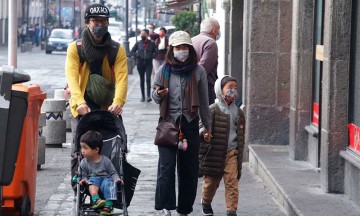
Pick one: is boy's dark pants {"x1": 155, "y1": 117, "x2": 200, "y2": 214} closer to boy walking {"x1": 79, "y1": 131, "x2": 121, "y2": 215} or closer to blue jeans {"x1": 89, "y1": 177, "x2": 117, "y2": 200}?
boy walking {"x1": 79, "y1": 131, "x2": 121, "y2": 215}

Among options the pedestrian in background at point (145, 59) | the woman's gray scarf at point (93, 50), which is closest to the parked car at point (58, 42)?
the pedestrian in background at point (145, 59)

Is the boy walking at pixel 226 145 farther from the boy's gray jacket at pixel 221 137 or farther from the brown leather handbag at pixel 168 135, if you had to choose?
the brown leather handbag at pixel 168 135

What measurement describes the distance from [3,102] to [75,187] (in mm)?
1828

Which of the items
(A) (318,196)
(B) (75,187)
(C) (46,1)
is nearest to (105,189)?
(B) (75,187)

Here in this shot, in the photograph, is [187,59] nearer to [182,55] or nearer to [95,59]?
[182,55]

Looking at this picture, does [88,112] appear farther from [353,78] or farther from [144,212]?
[353,78]

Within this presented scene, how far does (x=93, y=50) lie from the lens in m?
10.2

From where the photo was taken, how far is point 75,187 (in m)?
9.41

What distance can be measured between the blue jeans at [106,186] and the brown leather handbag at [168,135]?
101 centimetres

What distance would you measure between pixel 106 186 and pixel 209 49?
484cm

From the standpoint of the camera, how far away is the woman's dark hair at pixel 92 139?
30.4 feet

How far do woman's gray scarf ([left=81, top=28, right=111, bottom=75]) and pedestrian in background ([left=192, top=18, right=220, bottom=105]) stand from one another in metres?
3.71

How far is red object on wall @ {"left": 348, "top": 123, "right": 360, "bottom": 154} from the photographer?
10680 millimetres

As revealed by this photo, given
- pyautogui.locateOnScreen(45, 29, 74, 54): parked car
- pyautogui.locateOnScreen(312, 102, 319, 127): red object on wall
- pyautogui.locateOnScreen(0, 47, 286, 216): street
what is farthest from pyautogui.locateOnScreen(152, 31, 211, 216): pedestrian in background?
pyautogui.locateOnScreen(45, 29, 74, 54): parked car
